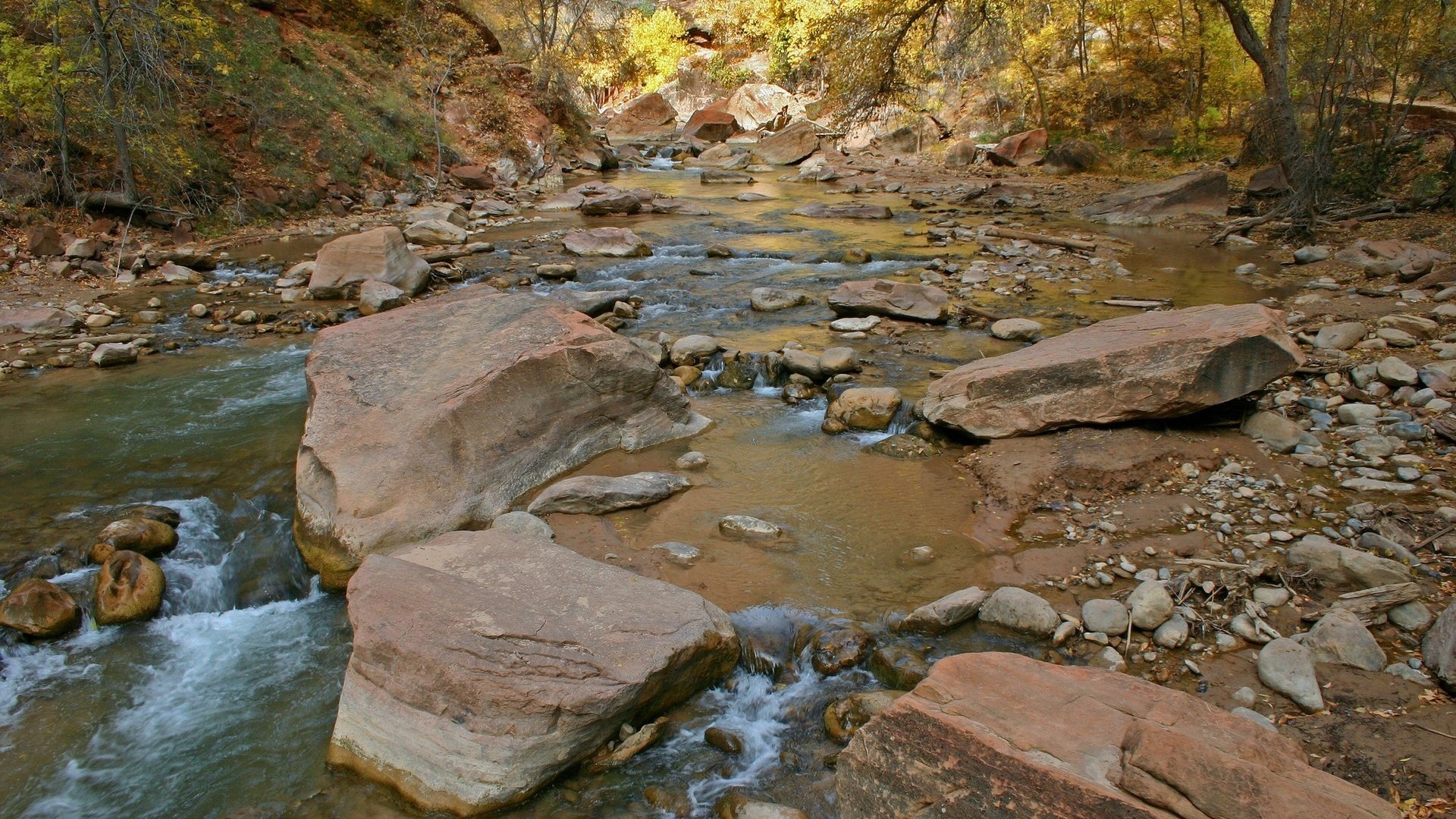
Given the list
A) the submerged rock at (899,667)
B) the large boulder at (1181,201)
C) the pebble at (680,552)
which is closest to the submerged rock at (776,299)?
the pebble at (680,552)

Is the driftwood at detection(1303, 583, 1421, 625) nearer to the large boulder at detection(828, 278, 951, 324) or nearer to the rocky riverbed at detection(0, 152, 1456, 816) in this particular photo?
the rocky riverbed at detection(0, 152, 1456, 816)

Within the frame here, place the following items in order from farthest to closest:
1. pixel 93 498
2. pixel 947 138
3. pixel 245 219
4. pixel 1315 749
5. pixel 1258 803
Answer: pixel 947 138 → pixel 245 219 → pixel 93 498 → pixel 1315 749 → pixel 1258 803

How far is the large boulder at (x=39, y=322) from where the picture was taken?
348 inches

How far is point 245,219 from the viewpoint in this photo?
542 inches

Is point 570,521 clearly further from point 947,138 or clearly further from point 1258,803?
point 947,138

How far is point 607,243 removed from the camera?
13.0 metres

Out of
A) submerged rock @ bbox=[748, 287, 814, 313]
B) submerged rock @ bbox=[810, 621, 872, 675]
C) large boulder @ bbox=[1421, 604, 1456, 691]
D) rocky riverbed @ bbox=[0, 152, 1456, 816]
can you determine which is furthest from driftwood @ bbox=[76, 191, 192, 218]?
large boulder @ bbox=[1421, 604, 1456, 691]

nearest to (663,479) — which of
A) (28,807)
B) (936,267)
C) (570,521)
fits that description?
(570,521)

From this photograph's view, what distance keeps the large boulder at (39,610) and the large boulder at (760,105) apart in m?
31.6

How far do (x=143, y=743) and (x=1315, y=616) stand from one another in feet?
18.4

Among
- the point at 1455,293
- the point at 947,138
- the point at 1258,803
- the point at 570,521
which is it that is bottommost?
the point at 570,521

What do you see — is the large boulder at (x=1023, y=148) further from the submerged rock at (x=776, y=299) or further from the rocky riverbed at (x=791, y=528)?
the submerged rock at (x=776, y=299)

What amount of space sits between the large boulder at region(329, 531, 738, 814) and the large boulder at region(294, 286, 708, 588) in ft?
3.46

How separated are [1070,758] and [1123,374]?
12.1ft
